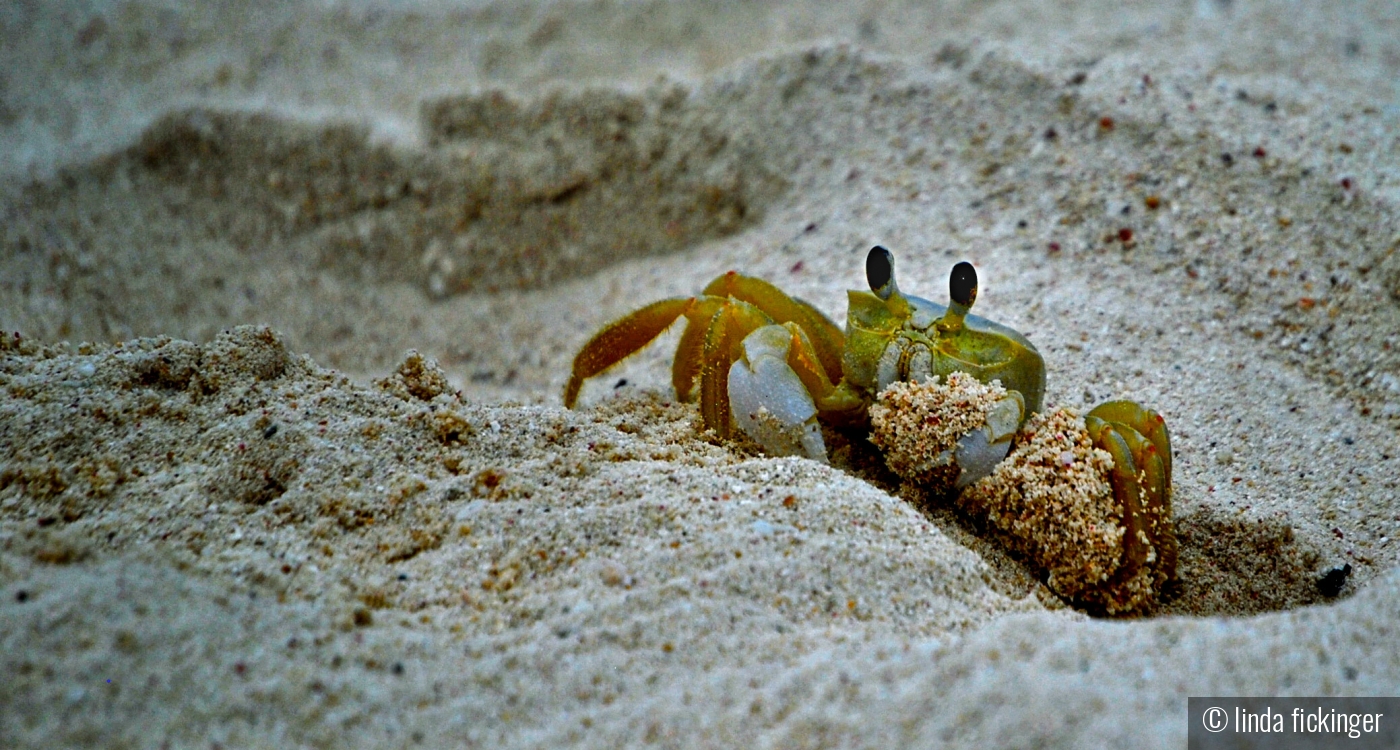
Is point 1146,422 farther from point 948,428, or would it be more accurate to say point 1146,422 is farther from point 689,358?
point 689,358

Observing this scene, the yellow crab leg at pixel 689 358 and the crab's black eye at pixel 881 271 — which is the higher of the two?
the crab's black eye at pixel 881 271

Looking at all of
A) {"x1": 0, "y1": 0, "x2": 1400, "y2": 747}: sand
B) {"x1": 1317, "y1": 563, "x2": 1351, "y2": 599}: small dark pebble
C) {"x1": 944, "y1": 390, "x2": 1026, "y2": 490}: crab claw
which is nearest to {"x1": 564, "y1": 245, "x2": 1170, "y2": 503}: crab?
{"x1": 944, "y1": 390, "x2": 1026, "y2": 490}: crab claw

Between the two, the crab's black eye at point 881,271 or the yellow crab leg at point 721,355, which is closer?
the crab's black eye at point 881,271

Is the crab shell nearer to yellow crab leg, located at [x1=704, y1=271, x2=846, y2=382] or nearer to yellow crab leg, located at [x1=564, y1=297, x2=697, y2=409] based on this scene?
yellow crab leg, located at [x1=704, y1=271, x2=846, y2=382]

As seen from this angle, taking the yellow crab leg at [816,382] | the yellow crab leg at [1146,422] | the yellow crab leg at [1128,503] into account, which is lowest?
the yellow crab leg at [1128,503]

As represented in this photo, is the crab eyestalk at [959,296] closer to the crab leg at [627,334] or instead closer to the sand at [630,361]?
the sand at [630,361]

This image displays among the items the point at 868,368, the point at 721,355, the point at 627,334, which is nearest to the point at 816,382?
the point at 868,368

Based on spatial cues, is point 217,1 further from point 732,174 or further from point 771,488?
point 771,488

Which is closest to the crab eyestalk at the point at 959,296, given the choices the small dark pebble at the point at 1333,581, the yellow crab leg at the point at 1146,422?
the yellow crab leg at the point at 1146,422
